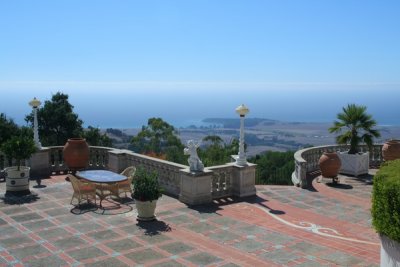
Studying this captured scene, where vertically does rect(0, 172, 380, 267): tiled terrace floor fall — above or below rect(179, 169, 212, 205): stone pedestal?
below

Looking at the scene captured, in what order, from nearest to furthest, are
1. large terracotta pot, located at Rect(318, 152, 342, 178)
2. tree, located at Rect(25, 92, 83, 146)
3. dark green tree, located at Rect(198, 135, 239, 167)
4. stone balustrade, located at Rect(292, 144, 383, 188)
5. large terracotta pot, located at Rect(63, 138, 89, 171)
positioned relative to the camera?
1. stone balustrade, located at Rect(292, 144, 383, 188)
2. large terracotta pot, located at Rect(318, 152, 342, 178)
3. large terracotta pot, located at Rect(63, 138, 89, 171)
4. tree, located at Rect(25, 92, 83, 146)
5. dark green tree, located at Rect(198, 135, 239, 167)

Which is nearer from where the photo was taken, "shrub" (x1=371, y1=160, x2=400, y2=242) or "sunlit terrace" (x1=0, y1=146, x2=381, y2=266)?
"shrub" (x1=371, y1=160, x2=400, y2=242)

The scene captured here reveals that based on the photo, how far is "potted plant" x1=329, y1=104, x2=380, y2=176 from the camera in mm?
17438

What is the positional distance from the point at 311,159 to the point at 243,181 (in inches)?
214

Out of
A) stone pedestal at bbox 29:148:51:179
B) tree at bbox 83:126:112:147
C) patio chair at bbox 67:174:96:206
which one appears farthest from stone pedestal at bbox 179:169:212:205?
tree at bbox 83:126:112:147

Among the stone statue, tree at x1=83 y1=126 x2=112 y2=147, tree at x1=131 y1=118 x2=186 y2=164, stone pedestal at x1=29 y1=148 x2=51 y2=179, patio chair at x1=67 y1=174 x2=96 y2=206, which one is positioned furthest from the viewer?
tree at x1=83 y1=126 x2=112 y2=147

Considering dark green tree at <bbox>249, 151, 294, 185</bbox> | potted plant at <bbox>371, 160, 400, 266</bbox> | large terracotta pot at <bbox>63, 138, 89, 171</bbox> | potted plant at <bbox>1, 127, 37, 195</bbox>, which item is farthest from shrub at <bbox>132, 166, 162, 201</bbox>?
dark green tree at <bbox>249, 151, 294, 185</bbox>

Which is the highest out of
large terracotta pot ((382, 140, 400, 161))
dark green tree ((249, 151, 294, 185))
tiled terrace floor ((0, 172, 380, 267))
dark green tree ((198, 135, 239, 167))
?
large terracotta pot ((382, 140, 400, 161))

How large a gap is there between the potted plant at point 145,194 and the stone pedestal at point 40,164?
722 cm

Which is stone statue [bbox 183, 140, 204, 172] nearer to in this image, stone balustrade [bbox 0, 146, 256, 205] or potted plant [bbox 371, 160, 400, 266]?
stone balustrade [bbox 0, 146, 256, 205]

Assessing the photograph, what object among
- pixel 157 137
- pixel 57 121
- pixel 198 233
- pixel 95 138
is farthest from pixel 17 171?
pixel 95 138

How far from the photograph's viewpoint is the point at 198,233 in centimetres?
1057

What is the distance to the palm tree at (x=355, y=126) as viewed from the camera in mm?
17406

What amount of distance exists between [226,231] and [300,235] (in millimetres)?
1751
